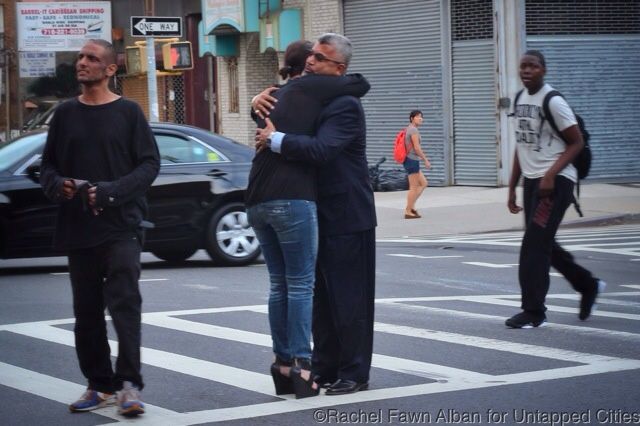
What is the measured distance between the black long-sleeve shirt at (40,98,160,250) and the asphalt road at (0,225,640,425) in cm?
94

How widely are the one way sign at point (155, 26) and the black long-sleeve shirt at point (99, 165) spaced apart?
1332 cm

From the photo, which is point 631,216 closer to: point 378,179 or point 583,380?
point 378,179

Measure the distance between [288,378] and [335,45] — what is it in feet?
5.83

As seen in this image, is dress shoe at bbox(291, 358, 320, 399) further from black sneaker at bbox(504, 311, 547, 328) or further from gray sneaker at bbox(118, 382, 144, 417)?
black sneaker at bbox(504, 311, 547, 328)

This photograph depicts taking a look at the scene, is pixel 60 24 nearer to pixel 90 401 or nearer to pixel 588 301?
pixel 588 301

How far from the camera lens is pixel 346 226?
674 centimetres

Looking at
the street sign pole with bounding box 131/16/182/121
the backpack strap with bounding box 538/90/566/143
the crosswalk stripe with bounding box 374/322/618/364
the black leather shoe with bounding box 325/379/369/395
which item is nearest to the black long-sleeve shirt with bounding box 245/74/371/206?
the black leather shoe with bounding box 325/379/369/395

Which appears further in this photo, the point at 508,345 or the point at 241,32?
the point at 241,32

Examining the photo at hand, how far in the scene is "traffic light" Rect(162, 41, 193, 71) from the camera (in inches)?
822

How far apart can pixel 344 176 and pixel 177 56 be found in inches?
576

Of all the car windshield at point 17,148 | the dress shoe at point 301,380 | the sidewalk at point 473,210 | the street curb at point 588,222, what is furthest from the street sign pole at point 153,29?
the dress shoe at point 301,380

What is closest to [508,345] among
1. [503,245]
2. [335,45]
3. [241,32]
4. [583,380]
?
[583,380]

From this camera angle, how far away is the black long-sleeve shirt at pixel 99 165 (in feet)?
20.9

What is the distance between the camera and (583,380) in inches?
274
